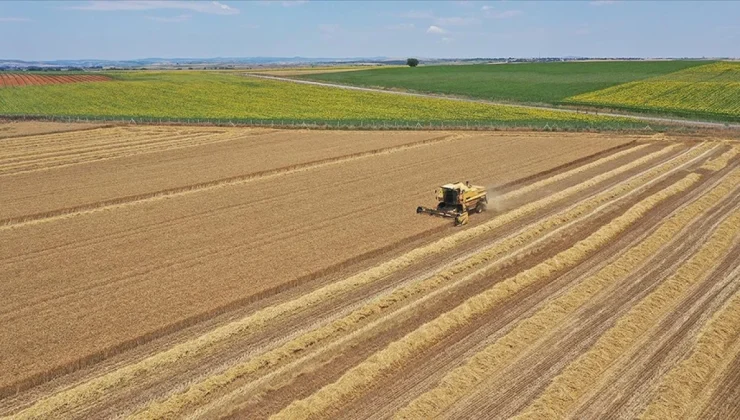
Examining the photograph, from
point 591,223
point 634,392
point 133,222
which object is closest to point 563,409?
point 634,392

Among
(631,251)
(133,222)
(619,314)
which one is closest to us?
(619,314)

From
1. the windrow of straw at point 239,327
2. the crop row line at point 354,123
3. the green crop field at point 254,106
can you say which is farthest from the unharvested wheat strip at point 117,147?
the windrow of straw at point 239,327

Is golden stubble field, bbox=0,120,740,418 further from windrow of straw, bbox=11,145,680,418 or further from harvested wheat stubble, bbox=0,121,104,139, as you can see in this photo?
harvested wheat stubble, bbox=0,121,104,139

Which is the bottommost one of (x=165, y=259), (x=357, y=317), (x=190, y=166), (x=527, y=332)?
(x=190, y=166)

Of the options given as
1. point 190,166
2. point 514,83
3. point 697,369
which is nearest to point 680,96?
point 514,83

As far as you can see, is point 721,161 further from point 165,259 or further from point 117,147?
point 117,147

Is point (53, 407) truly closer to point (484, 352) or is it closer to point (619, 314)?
point (484, 352)

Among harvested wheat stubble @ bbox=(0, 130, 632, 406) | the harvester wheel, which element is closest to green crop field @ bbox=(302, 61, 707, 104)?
the harvester wheel
